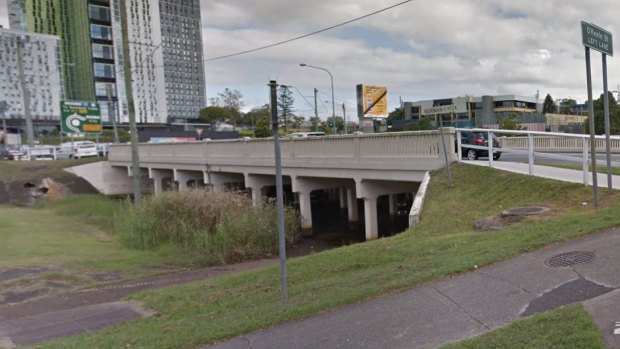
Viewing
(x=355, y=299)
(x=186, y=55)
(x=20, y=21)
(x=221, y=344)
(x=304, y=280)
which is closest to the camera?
(x=221, y=344)

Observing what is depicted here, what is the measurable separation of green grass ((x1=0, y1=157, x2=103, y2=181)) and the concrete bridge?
6.11 meters

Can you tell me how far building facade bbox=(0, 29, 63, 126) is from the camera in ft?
314

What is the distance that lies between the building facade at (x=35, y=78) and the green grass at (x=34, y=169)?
67986mm

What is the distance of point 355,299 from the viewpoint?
18.1 feet

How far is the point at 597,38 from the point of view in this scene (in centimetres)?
838

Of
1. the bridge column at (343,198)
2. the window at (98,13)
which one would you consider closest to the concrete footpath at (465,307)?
the bridge column at (343,198)

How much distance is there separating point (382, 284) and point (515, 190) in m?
6.31

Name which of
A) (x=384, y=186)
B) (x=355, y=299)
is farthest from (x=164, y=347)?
(x=384, y=186)

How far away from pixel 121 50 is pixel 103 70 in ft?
27.6

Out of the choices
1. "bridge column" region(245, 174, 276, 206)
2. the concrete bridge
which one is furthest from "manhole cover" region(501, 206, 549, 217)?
"bridge column" region(245, 174, 276, 206)

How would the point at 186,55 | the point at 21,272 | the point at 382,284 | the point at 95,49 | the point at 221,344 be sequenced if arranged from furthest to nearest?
the point at 186,55, the point at 95,49, the point at 21,272, the point at 382,284, the point at 221,344

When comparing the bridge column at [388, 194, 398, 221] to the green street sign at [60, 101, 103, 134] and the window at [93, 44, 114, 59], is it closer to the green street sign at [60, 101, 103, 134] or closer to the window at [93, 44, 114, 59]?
the green street sign at [60, 101, 103, 134]

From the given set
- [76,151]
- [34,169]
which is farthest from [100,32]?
[34,169]

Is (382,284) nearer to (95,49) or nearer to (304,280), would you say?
(304,280)
